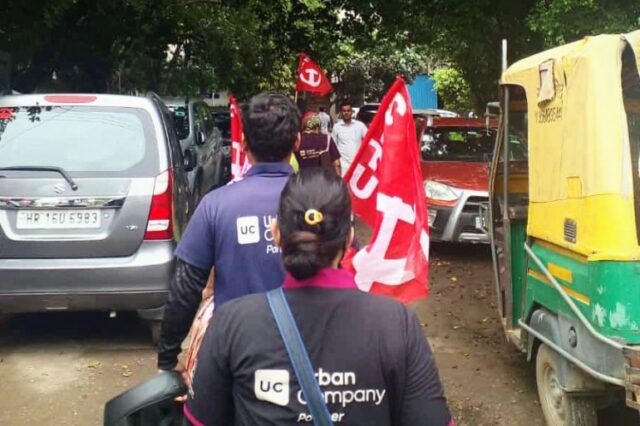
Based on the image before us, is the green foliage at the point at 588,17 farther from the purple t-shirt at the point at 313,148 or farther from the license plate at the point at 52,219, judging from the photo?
the license plate at the point at 52,219

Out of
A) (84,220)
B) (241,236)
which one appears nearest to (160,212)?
(84,220)

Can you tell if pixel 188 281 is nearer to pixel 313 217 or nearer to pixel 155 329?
pixel 313 217

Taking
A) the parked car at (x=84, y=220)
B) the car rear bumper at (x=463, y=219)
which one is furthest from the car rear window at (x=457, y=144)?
the parked car at (x=84, y=220)

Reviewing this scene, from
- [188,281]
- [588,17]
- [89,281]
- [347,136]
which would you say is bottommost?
[89,281]

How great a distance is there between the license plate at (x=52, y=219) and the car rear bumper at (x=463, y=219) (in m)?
4.38

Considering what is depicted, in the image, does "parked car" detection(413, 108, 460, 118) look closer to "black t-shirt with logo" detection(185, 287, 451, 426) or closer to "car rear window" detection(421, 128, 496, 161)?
"car rear window" detection(421, 128, 496, 161)

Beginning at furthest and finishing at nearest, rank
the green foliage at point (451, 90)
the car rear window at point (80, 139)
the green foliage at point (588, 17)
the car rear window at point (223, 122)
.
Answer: the green foliage at point (451, 90)
the car rear window at point (223, 122)
the green foliage at point (588, 17)
the car rear window at point (80, 139)

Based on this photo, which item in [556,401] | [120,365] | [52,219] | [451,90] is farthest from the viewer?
[451,90]

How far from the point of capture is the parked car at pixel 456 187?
27.7ft

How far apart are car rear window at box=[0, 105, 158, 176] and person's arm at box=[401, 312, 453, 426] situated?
3.71m

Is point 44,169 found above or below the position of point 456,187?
above

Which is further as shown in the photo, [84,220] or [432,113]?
[432,113]

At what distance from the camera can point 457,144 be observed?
33.0ft

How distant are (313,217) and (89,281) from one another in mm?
3589
